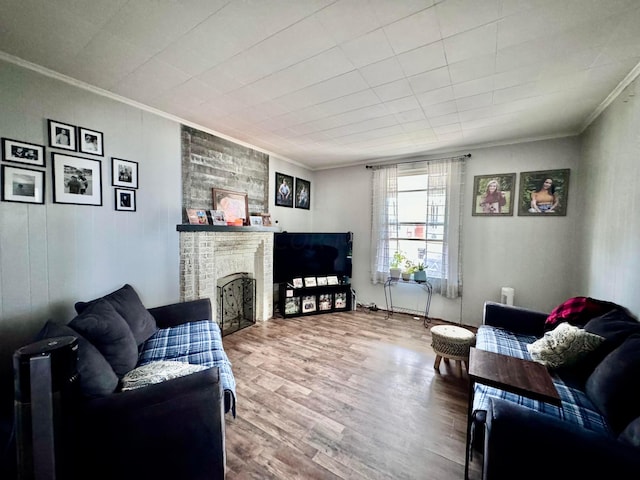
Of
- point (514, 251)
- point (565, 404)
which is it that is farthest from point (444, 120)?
point (565, 404)

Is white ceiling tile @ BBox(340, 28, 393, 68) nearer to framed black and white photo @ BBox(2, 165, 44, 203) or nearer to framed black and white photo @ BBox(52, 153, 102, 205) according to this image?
framed black and white photo @ BBox(52, 153, 102, 205)

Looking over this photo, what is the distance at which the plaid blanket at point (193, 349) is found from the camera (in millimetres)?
1686

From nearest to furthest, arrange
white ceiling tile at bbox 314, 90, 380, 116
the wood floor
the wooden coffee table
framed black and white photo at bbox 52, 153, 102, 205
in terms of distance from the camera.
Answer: the wooden coffee table → the wood floor → framed black and white photo at bbox 52, 153, 102, 205 → white ceiling tile at bbox 314, 90, 380, 116

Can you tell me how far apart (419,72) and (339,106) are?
799mm

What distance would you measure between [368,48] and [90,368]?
247 cm

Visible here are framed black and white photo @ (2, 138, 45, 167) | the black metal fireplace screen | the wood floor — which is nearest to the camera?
the wood floor

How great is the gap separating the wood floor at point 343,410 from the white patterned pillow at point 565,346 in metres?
0.72

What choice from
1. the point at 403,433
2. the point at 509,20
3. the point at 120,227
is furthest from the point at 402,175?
the point at 120,227

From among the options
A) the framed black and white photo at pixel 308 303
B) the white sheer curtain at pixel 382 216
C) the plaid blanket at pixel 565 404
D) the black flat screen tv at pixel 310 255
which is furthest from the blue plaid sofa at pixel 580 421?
the black flat screen tv at pixel 310 255

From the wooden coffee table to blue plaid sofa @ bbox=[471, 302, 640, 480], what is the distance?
87 millimetres

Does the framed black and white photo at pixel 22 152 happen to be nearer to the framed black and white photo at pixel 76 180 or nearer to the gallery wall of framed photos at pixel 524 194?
the framed black and white photo at pixel 76 180

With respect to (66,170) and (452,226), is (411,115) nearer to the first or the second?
(452,226)

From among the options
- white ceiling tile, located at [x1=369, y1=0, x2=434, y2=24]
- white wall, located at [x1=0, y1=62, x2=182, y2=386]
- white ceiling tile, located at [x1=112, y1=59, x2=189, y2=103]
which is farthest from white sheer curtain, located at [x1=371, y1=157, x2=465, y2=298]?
white ceiling tile, located at [x1=112, y1=59, x2=189, y2=103]

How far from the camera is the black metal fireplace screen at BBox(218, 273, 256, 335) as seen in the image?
3.43 m
